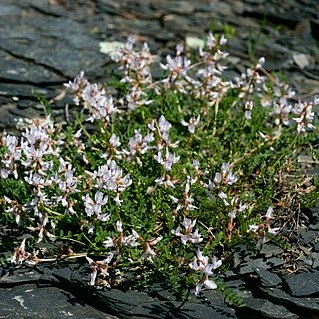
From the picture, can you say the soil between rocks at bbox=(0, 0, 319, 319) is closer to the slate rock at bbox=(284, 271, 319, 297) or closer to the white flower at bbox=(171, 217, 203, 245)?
the slate rock at bbox=(284, 271, 319, 297)

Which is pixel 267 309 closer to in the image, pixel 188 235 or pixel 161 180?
pixel 188 235

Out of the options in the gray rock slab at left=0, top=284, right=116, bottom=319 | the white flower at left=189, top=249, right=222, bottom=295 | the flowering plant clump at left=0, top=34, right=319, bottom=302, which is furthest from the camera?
the flowering plant clump at left=0, top=34, right=319, bottom=302

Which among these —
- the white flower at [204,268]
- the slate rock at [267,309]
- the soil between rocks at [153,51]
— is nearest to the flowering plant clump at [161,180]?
the white flower at [204,268]

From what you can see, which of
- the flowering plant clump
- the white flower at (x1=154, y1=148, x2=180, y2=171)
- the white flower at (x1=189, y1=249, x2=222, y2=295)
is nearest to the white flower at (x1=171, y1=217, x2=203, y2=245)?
the flowering plant clump

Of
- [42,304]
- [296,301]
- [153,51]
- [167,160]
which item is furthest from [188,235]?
[153,51]

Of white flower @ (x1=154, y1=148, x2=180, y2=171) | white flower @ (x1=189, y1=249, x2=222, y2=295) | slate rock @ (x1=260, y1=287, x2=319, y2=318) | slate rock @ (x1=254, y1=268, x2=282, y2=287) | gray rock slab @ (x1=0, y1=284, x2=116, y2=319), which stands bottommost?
gray rock slab @ (x1=0, y1=284, x2=116, y2=319)

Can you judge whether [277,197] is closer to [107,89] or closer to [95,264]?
[95,264]

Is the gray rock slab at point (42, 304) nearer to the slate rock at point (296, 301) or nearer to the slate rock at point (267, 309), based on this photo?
the slate rock at point (267, 309)
